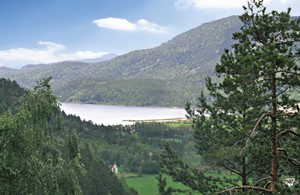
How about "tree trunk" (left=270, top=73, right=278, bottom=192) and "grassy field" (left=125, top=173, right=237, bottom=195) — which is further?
"grassy field" (left=125, top=173, right=237, bottom=195)

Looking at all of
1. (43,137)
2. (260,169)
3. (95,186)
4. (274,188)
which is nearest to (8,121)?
(43,137)

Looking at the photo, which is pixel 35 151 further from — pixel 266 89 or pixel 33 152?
pixel 266 89

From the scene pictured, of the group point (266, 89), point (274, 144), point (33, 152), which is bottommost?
point (33, 152)

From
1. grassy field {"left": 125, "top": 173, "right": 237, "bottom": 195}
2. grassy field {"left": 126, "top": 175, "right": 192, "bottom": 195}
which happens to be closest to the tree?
grassy field {"left": 125, "top": 173, "right": 237, "bottom": 195}

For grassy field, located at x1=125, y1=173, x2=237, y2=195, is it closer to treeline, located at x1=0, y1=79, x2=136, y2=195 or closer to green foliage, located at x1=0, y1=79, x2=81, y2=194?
treeline, located at x1=0, y1=79, x2=136, y2=195

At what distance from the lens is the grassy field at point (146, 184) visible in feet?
376

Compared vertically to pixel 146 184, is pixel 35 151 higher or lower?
higher

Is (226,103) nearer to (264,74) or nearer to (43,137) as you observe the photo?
(264,74)

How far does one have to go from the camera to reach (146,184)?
126 m

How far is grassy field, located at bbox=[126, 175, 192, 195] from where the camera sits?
11468cm

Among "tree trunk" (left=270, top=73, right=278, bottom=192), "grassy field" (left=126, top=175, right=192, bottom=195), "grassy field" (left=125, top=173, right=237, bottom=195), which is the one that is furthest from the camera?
"grassy field" (left=126, top=175, right=192, bottom=195)

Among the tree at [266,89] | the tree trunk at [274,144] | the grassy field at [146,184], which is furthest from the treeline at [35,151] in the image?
the grassy field at [146,184]

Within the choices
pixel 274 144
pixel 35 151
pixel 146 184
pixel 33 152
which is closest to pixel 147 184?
pixel 146 184

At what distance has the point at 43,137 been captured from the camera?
22.5 m
